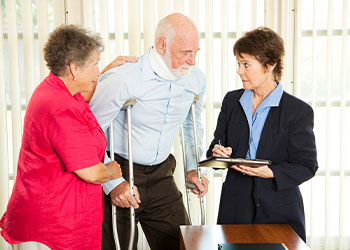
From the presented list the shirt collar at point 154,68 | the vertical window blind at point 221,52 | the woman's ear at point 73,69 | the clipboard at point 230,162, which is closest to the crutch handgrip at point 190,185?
the clipboard at point 230,162

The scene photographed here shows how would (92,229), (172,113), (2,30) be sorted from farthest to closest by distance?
(2,30)
(172,113)
(92,229)

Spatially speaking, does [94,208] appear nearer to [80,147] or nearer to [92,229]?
[92,229]

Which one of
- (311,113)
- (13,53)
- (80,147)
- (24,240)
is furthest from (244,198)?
(13,53)

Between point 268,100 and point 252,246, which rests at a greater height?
point 268,100

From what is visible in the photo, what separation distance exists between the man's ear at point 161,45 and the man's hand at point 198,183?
0.70 m

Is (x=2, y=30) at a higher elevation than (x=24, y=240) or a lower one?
higher

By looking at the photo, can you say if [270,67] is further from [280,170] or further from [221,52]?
[221,52]

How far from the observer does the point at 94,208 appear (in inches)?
79.3

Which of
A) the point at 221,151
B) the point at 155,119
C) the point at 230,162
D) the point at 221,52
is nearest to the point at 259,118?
the point at 221,151

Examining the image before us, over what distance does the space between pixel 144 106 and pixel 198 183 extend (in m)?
0.53

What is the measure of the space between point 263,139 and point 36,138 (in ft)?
3.36

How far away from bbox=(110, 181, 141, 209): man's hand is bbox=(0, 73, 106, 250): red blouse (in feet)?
1.13

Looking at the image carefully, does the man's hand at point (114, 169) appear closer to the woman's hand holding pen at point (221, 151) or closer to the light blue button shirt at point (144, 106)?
the light blue button shirt at point (144, 106)

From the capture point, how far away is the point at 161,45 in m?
2.36
